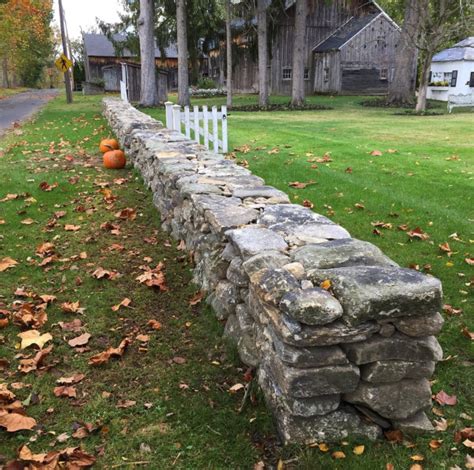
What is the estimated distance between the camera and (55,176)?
8.82 meters

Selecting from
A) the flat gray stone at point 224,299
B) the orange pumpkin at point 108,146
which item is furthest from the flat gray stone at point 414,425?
the orange pumpkin at point 108,146

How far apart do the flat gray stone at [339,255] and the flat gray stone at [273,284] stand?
0.21 m

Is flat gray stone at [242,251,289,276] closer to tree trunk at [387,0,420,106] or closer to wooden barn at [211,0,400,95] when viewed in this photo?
tree trunk at [387,0,420,106]

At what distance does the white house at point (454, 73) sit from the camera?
31.7 m

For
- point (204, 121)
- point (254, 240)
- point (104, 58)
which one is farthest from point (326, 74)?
point (254, 240)

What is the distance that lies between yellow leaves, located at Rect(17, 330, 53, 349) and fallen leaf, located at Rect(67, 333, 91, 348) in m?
0.17

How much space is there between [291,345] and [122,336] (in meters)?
1.83

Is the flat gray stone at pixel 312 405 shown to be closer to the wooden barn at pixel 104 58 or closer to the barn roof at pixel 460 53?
the barn roof at pixel 460 53

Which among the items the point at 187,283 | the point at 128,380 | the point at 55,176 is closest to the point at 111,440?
the point at 128,380

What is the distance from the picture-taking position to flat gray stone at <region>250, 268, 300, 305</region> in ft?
8.55

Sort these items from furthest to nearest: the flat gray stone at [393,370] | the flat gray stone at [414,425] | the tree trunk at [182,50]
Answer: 1. the tree trunk at [182,50]
2. the flat gray stone at [414,425]
3. the flat gray stone at [393,370]

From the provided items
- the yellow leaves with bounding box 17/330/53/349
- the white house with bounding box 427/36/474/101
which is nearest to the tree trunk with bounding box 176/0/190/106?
the white house with bounding box 427/36/474/101

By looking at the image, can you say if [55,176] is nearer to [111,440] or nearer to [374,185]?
[374,185]

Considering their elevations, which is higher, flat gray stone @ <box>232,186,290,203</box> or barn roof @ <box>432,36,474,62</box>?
barn roof @ <box>432,36,474,62</box>
